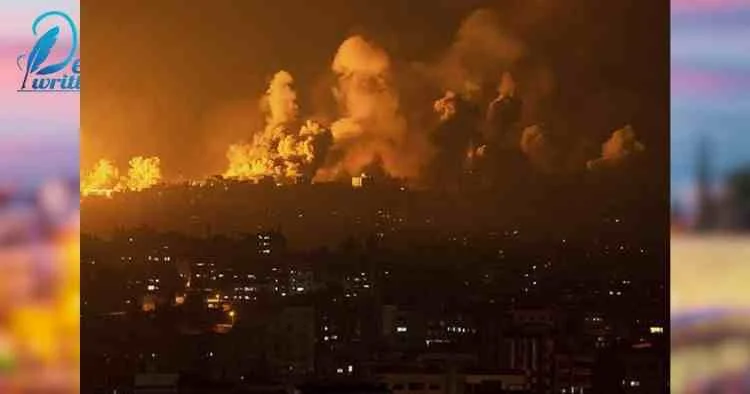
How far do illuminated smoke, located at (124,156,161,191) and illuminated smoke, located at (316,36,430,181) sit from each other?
48 centimetres

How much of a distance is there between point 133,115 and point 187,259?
0.45 meters

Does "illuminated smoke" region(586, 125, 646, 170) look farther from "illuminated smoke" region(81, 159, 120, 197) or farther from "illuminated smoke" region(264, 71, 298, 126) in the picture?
"illuminated smoke" region(81, 159, 120, 197)

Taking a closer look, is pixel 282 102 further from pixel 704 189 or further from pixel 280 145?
pixel 704 189

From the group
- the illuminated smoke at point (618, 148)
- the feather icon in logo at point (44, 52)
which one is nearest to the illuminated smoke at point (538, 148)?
the illuminated smoke at point (618, 148)

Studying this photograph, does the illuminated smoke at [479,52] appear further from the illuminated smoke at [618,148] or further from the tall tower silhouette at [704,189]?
the tall tower silhouette at [704,189]

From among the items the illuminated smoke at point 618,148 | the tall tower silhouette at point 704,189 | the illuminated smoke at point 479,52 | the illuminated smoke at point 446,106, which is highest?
the illuminated smoke at point 479,52

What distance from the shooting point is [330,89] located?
338 cm

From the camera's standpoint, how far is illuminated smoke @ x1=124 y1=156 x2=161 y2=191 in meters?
3.40

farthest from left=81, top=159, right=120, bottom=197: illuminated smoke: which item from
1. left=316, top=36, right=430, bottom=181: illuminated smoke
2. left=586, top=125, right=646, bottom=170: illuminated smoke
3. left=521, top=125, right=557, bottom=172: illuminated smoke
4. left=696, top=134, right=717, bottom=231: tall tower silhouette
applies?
left=696, top=134, right=717, bottom=231: tall tower silhouette

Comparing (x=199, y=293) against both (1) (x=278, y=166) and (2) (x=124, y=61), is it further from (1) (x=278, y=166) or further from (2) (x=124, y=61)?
(2) (x=124, y=61)

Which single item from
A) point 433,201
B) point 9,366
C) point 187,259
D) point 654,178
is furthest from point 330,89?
point 9,366

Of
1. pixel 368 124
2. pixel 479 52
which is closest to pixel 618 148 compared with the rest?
pixel 479 52

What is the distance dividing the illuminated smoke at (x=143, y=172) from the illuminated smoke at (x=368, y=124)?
48cm

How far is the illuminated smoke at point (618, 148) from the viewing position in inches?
132
